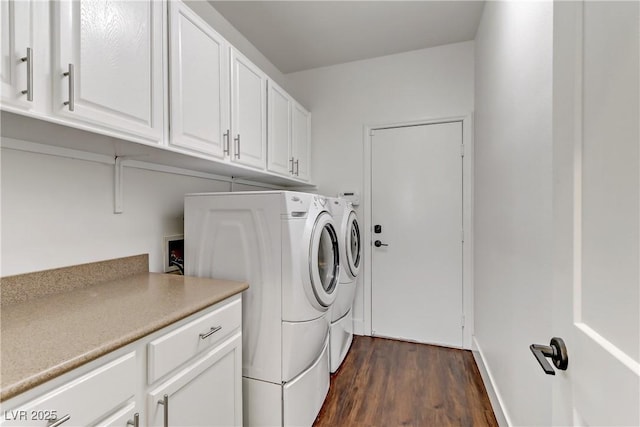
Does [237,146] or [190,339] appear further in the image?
[237,146]

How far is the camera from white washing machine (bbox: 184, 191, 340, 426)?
1.47 m

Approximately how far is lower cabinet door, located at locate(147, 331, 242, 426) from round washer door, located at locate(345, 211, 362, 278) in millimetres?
1231

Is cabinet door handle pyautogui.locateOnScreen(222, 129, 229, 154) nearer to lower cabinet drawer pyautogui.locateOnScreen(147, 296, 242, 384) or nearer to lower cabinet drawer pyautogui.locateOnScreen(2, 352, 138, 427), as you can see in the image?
lower cabinet drawer pyautogui.locateOnScreen(147, 296, 242, 384)

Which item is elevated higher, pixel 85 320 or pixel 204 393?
pixel 85 320

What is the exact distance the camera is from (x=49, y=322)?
91cm

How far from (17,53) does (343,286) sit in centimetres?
211

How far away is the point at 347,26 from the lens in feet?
7.73

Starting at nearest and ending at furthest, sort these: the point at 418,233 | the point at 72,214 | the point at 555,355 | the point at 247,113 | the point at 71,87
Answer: the point at 555,355 → the point at 71,87 → the point at 72,214 → the point at 247,113 → the point at 418,233

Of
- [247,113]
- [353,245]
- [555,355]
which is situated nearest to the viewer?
[555,355]

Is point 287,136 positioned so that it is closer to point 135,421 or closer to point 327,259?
point 327,259

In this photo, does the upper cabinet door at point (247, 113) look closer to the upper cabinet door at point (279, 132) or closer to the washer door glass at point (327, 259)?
the upper cabinet door at point (279, 132)

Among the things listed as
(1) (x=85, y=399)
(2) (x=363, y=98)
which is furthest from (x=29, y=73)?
(2) (x=363, y=98)

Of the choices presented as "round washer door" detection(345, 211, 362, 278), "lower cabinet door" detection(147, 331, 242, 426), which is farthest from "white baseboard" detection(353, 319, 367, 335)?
"lower cabinet door" detection(147, 331, 242, 426)

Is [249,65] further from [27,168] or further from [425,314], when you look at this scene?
[425,314]
